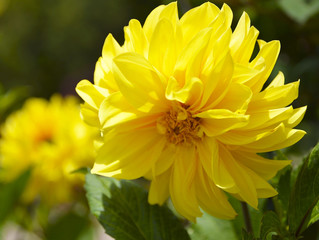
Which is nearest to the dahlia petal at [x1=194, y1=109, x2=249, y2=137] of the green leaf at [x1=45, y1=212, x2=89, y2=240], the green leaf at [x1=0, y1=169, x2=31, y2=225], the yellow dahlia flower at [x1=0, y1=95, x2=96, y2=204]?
the green leaf at [x1=0, y1=169, x2=31, y2=225]

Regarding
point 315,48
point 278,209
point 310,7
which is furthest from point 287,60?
point 278,209

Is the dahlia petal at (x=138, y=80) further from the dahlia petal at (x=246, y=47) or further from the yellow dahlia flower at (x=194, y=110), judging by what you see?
the dahlia petal at (x=246, y=47)

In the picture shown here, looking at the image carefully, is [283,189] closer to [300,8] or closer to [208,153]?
[208,153]

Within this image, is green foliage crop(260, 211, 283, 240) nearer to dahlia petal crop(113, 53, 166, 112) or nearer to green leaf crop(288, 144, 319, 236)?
green leaf crop(288, 144, 319, 236)

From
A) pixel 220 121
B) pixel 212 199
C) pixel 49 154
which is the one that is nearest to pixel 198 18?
pixel 220 121

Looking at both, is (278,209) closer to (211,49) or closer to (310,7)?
(211,49)
